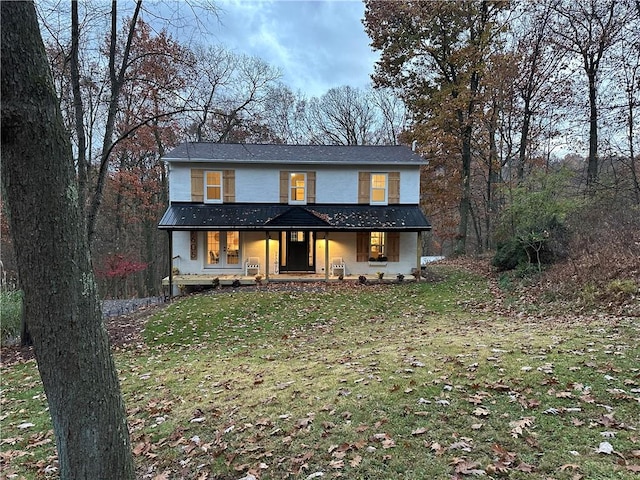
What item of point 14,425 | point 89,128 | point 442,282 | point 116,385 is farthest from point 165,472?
point 89,128

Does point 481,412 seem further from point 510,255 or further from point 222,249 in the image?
point 222,249

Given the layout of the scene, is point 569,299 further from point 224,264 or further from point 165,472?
point 224,264

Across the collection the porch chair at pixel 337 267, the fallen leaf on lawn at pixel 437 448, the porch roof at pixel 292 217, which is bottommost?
the fallen leaf on lawn at pixel 437 448

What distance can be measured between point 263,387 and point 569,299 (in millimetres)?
8431

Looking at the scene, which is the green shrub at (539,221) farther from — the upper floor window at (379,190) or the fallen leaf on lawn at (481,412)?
the fallen leaf on lawn at (481,412)

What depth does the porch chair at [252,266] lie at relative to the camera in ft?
51.8

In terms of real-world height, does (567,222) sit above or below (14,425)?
above

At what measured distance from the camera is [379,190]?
16797 millimetres

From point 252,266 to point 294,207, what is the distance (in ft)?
10.5

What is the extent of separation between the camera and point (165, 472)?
132 inches

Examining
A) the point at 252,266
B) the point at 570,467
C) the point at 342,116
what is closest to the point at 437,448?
the point at 570,467

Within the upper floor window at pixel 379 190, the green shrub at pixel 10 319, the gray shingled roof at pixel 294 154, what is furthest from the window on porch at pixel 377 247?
the green shrub at pixel 10 319

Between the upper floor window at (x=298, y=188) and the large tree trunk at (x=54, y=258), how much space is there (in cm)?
1438

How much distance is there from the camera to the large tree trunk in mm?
2027
